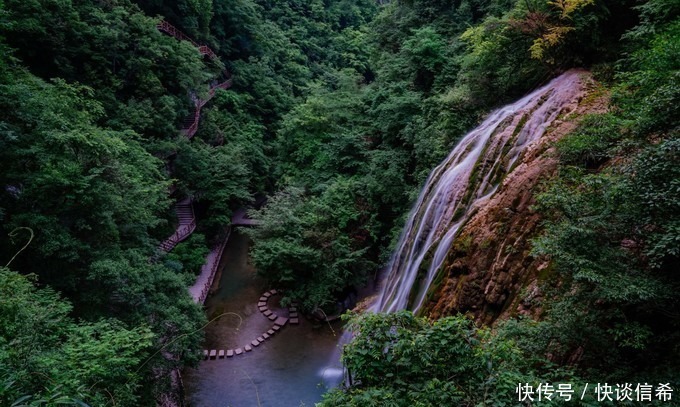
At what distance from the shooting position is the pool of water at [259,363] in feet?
35.1

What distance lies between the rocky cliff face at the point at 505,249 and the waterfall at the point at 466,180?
374 millimetres

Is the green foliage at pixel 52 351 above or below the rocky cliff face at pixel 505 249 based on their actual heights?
above

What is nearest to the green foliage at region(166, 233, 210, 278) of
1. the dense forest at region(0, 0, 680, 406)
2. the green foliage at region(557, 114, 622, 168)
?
the dense forest at region(0, 0, 680, 406)

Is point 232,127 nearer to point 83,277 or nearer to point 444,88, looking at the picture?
point 444,88

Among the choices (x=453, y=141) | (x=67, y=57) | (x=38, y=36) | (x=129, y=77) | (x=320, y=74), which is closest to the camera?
(x=453, y=141)

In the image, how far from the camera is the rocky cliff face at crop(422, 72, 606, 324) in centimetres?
627

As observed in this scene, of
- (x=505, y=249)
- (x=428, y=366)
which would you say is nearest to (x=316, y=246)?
(x=505, y=249)

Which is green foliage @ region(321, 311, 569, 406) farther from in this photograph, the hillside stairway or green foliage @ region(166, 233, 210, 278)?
the hillside stairway

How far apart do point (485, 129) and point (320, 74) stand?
23.7m

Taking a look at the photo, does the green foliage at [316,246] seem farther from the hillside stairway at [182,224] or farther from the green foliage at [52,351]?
the green foliage at [52,351]

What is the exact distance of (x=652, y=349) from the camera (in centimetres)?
384

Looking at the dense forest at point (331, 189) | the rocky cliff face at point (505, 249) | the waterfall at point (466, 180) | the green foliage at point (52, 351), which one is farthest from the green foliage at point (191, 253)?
the rocky cliff face at point (505, 249)

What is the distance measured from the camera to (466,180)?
8.91 meters

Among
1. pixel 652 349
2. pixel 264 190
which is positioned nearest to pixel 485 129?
pixel 652 349
